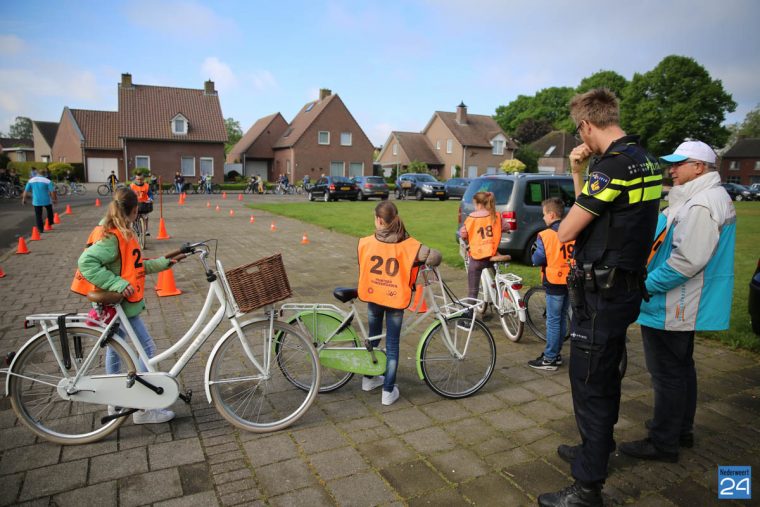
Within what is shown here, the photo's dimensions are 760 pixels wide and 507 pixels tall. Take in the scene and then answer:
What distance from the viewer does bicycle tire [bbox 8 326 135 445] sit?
11.0ft

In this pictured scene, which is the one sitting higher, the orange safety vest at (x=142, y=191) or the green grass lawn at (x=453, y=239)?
the orange safety vest at (x=142, y=191)

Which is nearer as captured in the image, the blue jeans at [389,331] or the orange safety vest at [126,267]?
the orange safety vest at [126,267]

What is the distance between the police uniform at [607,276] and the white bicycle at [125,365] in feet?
6.37

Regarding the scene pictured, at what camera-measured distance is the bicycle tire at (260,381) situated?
364 cm

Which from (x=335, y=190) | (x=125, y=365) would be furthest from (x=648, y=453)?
(x=335, y=190)

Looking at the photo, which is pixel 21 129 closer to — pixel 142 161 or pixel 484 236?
pixel 142 161

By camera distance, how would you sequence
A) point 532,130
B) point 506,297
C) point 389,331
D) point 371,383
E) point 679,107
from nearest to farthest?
point 389,331, point 371,383, point 506,297, point 679,107, point 532,130

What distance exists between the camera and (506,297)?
18.8 ft

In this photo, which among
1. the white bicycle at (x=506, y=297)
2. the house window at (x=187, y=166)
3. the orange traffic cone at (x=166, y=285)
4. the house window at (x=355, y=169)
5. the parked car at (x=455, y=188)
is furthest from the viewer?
the house window at (x=355, y=169)

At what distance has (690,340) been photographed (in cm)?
329

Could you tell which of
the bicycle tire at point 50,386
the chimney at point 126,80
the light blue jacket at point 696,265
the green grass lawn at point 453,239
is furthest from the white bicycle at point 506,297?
the chimney at point 126,80

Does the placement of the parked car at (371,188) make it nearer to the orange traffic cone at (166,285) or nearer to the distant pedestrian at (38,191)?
the distant pedestrian at (38,191)

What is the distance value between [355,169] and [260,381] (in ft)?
163

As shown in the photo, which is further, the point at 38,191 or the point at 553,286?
the point at 38,191
